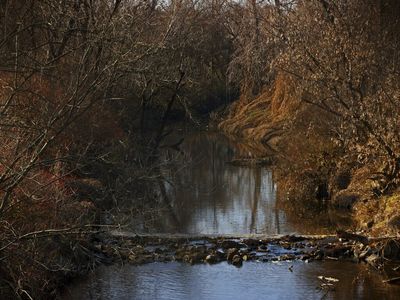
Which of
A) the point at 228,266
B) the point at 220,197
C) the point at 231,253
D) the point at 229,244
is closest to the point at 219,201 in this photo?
the point at 220,197

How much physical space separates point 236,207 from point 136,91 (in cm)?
927

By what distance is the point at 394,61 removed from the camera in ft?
55.4

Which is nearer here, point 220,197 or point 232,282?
point 232,282

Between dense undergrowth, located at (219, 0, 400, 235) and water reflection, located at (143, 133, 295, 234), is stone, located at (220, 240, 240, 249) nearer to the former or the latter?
water reflection, located at (143, 133, 295, 234)

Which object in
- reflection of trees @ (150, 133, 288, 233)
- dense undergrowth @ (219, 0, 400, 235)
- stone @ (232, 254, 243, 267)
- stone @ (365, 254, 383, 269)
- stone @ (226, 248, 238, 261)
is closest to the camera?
stone @ (365, 254, 383, 269)

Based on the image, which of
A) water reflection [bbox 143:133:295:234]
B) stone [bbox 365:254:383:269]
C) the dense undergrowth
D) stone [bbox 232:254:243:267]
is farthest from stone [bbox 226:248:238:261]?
Result: the dense undergrowth

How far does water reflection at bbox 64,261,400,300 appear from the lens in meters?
10.9

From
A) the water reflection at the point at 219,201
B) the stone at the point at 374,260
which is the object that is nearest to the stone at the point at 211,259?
the water reflection at the point at 219,201

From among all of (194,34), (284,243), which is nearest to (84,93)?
(284,243)

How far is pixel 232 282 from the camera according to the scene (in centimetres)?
1162

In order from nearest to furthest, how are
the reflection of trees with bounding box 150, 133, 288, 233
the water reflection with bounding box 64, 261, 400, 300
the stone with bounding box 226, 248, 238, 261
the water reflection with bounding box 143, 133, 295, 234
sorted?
the water reflection with bounding box 64, 261, 400, 300 < the stone with bounding box 226, 248, 238, 261 < the water reflection with bounding box 143, 133, 295, 234 < the reflection of trees with bounding box 150, 133, 288, 233

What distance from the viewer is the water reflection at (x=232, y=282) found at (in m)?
10.9

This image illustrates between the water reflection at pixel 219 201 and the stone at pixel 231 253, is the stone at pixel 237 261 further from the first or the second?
the water reflection at pixel 219 201

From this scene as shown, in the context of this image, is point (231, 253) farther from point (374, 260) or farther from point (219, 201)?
point (219, 201)
